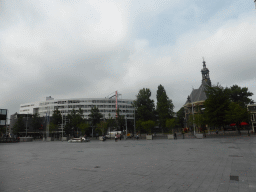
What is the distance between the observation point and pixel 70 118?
6644cm

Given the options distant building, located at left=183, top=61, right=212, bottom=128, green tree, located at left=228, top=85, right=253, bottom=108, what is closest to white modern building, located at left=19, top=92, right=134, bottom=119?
distant building, located at left=183, top=61, right=212, bottom=128

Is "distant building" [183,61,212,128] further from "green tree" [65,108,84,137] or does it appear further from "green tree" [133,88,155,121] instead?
"green tree" [65,108,84,137]

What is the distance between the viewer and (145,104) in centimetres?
6044

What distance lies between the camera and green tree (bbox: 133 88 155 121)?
190 feet

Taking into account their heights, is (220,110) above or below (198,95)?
below

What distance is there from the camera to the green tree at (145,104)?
2279 inches

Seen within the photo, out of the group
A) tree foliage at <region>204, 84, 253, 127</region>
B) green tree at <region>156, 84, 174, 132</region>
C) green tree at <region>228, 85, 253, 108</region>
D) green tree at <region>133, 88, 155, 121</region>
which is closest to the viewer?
tree foliage at <region>204, 84, 253, 127</region>

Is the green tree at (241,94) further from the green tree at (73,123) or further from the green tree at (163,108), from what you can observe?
the green tree at (73,123)

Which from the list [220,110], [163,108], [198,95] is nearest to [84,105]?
[163,108]

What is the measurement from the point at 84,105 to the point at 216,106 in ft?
240

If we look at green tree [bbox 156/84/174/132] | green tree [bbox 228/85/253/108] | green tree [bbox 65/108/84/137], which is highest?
green tree [bbox 228/85/253/108]

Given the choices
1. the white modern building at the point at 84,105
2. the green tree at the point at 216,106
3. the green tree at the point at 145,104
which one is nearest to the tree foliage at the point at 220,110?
the green tree at the point at 216,106

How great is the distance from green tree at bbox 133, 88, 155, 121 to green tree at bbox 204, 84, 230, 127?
21266 mm

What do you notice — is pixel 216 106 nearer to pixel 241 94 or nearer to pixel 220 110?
pixel 220 110
